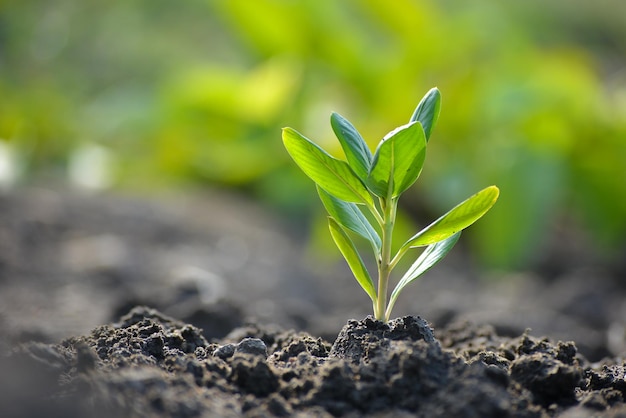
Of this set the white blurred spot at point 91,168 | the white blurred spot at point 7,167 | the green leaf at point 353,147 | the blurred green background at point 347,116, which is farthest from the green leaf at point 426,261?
the white blurred spot at point 91,168

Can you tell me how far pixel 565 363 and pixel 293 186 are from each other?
8.06 feet

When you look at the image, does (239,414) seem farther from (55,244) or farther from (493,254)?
(493,254)

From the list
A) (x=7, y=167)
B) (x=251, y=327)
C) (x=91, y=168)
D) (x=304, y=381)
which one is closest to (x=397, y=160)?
(x=304, y=381)

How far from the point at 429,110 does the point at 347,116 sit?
2.50 m

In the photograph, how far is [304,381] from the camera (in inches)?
30.7

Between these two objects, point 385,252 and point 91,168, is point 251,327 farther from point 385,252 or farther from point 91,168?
point 91,168

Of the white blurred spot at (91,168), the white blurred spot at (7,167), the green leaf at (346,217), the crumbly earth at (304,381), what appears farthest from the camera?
the white blurred spot at (91,168)

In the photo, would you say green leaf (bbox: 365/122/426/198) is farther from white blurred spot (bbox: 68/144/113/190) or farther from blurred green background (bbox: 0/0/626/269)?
white blurred spot (bbox: 68/144/113/190)

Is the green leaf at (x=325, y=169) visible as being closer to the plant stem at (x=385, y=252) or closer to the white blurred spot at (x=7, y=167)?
the plant stem at (x=385, y=252)

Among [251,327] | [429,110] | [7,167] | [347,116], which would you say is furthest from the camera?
[347,116]

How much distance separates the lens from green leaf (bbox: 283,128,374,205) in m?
0.83

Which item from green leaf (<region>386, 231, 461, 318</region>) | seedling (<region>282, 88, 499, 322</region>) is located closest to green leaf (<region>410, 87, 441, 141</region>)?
seedling (<region>282, 88, 499, 322</region>)

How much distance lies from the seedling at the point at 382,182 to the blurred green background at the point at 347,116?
6.83 feet

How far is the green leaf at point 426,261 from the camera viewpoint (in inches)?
34.2
